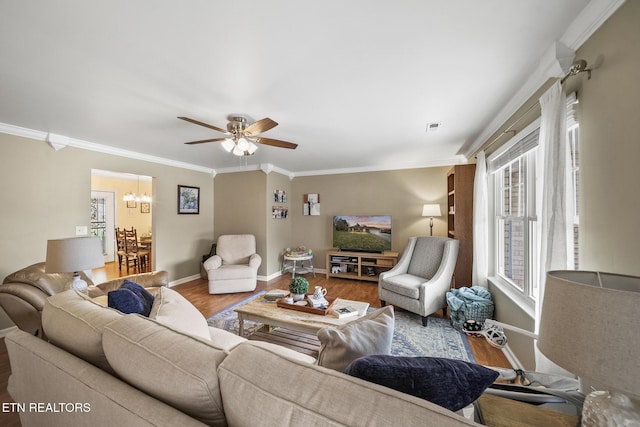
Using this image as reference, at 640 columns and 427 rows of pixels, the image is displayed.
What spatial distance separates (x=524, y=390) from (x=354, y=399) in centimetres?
86

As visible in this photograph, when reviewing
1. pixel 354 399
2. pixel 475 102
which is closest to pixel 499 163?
pixel 475 102

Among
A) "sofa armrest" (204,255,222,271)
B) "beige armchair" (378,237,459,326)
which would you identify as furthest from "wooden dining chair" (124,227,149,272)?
"beige armchair" (378,237,459,326)

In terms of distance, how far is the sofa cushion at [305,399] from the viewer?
1.74 ft

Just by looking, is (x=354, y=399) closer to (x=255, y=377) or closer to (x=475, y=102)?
(x=255, y=377)

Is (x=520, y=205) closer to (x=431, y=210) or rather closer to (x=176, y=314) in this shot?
(x=431, y=210)

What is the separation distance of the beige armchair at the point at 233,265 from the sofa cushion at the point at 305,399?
3.46 metres

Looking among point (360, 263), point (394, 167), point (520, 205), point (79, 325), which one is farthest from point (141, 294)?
point (394, 167)

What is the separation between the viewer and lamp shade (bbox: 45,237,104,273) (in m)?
1.85

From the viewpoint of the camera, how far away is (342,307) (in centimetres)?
234

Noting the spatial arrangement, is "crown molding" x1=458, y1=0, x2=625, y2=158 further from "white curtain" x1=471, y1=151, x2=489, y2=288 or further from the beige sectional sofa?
the beige sectional sofa

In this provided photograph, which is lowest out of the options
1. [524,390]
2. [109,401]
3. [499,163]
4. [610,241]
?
[524,390]

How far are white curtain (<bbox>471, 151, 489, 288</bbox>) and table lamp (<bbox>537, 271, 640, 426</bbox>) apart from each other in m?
2.44

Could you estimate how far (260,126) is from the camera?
2.29m

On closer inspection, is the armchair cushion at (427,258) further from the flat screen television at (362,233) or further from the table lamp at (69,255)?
the table lamp at (69,255)
